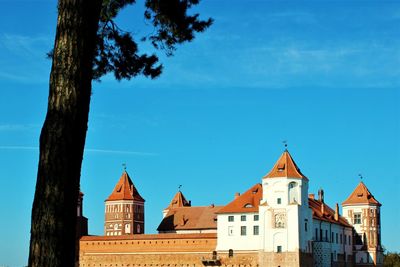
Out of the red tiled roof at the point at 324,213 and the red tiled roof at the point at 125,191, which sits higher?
the red tiled roof at the point at 125,191

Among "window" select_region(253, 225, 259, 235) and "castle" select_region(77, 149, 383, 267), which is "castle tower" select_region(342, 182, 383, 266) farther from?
"window" select_region(253, 225, 259, 235)

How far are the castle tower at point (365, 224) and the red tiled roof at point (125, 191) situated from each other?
72.0ft

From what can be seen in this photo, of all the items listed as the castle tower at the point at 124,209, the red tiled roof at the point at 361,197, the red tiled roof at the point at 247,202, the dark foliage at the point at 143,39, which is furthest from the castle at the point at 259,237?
the dark foliage at the point at 143,39

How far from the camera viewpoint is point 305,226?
2026 inches

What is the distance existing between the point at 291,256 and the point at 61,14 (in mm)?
45061

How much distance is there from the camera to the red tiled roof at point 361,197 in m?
66.4

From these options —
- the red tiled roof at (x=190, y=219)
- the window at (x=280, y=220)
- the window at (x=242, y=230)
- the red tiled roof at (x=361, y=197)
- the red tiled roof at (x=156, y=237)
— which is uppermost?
the red tiled roof at (x=361, y=197)

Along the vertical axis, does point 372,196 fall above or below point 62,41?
Answer: above

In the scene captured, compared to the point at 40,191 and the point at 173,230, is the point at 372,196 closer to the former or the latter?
the point at 173,230

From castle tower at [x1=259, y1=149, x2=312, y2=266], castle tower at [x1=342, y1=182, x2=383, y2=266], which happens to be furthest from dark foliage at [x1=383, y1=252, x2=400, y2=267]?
castle tower at [x1=259, y1=149, x2=312, y2=266]

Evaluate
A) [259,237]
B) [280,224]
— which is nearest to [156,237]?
[259,237]

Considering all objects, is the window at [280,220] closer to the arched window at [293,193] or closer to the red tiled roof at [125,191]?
the arched window at [293,193]

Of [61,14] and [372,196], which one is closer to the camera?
[61,14]

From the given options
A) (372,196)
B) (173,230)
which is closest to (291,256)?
(173,230)
